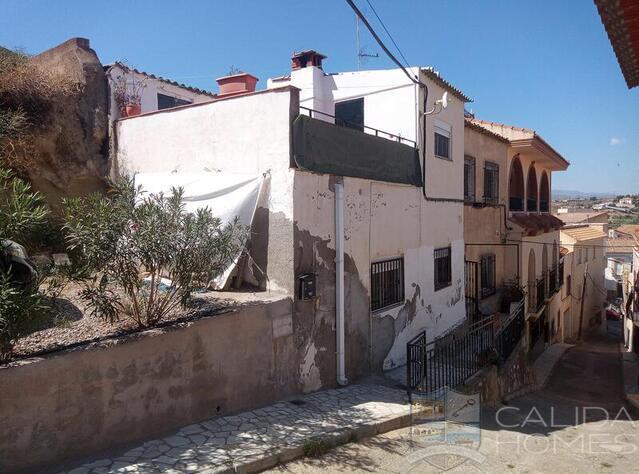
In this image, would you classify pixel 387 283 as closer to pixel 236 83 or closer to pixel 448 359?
pixel 448 359

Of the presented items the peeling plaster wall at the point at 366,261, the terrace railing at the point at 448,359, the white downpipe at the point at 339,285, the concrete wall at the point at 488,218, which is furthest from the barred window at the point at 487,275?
the white downpipe at the point at 339,285

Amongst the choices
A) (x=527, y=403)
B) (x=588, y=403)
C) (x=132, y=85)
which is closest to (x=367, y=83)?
(x=132, y=85)

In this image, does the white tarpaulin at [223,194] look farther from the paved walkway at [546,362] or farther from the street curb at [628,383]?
the paved walkway at [546,362]

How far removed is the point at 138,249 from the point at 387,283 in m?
5.31

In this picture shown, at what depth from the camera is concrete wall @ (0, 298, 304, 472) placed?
4234 mm

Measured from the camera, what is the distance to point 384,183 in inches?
358

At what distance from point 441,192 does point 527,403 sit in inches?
208

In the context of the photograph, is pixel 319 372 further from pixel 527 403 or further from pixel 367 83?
pixel 367 83

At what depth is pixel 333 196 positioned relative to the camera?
771cm

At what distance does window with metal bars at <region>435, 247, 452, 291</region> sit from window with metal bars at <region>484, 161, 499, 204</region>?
4405mm

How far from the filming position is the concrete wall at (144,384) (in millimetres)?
4234

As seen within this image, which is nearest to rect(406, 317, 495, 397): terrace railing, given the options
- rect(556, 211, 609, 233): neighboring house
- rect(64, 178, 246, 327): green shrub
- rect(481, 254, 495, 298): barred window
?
rect(64, 178, 246, 327): green shrub

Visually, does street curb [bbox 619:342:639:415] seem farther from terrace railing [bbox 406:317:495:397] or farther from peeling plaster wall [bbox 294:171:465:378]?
peeling plaster wall [bbox 294:171:465:378]

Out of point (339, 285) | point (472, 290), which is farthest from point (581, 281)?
point (339, 285)
